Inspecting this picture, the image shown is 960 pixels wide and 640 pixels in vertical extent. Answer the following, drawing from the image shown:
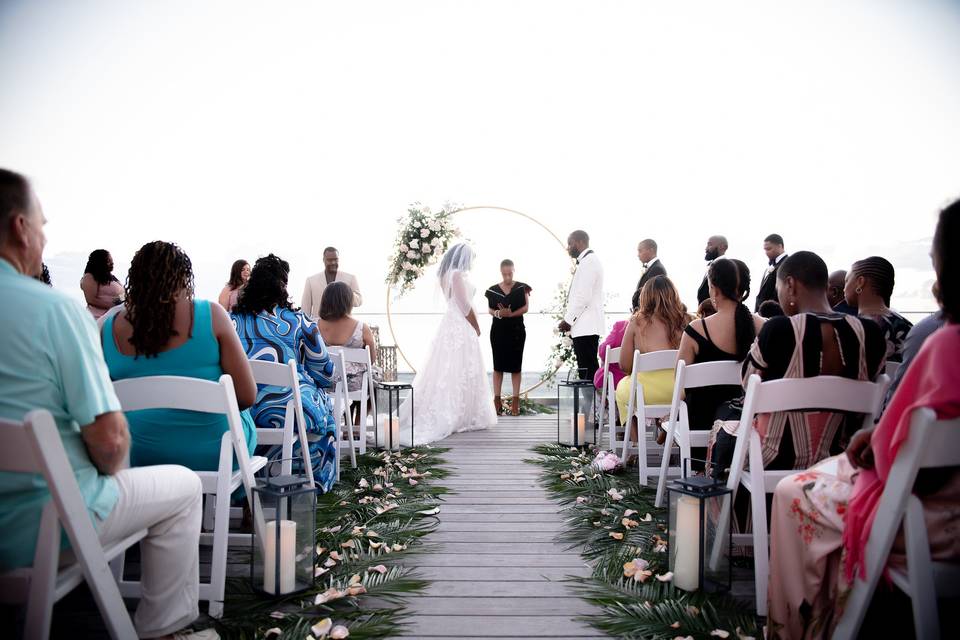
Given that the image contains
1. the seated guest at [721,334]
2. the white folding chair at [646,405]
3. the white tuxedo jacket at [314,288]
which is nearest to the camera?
the seated guest at [721,334]

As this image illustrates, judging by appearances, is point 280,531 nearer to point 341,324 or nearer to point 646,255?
point 341,324

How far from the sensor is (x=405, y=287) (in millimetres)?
7309

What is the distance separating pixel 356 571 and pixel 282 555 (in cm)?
46

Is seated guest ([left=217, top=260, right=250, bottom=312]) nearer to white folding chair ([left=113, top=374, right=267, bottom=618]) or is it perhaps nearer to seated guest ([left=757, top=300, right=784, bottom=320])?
white folding chair ([left=113, top=374, right=267, bottom=618])

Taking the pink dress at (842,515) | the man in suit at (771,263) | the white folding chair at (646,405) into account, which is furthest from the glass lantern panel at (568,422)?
the pink dress at (842,515)

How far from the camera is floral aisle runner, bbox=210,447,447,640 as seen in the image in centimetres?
215

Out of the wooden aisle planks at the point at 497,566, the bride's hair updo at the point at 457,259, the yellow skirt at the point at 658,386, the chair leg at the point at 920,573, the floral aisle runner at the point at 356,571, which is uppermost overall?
the bride's hair updo at the point at 457,259

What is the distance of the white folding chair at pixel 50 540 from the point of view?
4.44 ft

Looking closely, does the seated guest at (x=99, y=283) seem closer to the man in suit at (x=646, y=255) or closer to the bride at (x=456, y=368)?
the bride at (x=456, y=368)

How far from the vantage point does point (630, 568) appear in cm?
261

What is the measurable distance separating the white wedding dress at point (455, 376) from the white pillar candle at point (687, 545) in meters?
3.75

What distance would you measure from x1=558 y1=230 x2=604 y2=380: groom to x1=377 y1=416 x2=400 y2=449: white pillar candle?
2208 millimetres

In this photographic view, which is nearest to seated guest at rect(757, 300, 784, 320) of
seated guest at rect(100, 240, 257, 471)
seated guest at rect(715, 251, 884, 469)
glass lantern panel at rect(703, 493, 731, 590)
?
seated guest at rect(715, 251, 884, 469)

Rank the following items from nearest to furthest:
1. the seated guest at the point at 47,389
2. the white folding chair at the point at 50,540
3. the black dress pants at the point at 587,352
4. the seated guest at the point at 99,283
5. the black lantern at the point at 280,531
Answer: the white folding chair at the point at 50,540
the seated guest at the point at 47,389
the black lantern at the point at 280,531
the seated guest at the point at 99,283
the black dress pants at the point at 587,352
